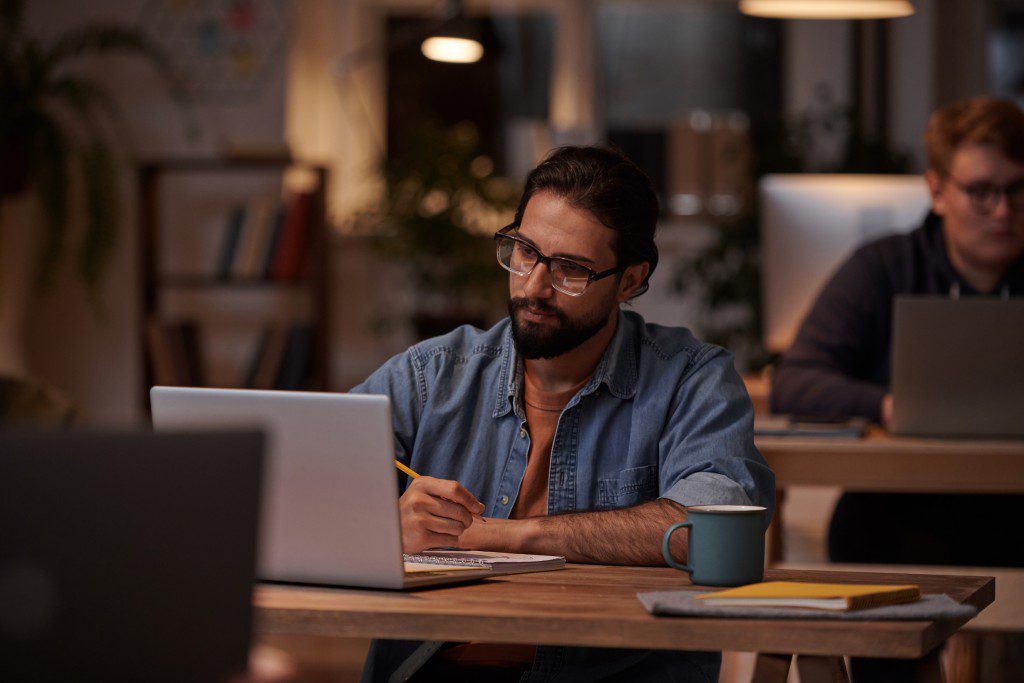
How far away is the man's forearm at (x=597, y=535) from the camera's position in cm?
151

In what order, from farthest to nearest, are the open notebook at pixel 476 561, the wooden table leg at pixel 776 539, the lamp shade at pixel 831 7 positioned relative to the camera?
the lamp shade at pixel 831 7 → the wooden table leg at pixel 776 539 → the open notebook at pixel 476 561

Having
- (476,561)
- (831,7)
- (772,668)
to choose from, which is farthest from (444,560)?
(831,7)

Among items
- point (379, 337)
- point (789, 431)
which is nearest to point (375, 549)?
point (789, 431)

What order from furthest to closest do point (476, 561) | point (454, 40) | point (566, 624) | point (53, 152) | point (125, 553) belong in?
point (53, 152)
point (454, 40)
point (476, 561)
point (566, 624)
point (125, 553)

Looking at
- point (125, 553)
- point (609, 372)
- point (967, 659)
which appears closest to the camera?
point (125, 553)

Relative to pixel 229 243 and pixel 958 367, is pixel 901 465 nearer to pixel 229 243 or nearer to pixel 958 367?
pixel 958 367

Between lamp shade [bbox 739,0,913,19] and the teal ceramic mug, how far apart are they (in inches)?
79.0

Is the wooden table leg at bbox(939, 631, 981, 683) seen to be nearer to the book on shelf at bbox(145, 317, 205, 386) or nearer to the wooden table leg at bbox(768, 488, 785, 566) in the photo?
the wooden table leg at bbox(768, 488, 785, 566)

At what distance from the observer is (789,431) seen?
88.0 inches

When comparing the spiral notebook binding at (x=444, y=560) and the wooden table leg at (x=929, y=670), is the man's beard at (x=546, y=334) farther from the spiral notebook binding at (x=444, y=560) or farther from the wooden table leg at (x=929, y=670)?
the wooden table leg at (x=929, y=670)

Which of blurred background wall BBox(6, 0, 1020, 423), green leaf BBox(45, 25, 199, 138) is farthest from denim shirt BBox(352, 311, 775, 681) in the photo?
green leaf BBox(45, 25, 199, 138)

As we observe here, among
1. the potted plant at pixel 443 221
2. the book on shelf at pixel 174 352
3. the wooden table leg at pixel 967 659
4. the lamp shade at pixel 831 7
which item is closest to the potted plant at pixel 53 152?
the book on shelf at pixel 174 352

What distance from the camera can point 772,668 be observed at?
3.80ft

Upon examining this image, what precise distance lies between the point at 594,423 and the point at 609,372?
2.8 inches
